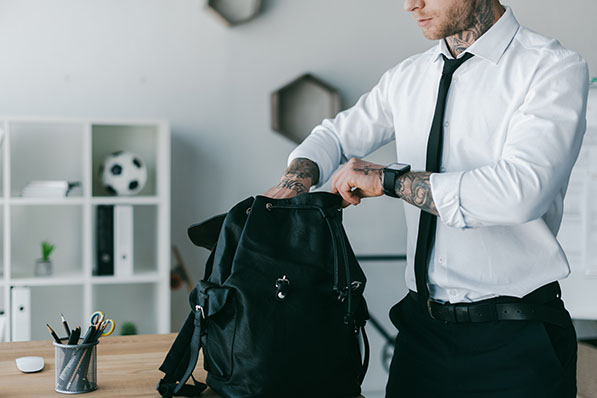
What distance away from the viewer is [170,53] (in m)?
3.23

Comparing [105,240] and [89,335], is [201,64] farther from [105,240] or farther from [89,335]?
[89,335]

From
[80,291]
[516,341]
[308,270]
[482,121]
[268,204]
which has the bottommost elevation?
[80,291]

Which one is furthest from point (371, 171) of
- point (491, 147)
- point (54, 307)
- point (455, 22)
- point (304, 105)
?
point (54, 307)

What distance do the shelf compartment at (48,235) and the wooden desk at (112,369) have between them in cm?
172

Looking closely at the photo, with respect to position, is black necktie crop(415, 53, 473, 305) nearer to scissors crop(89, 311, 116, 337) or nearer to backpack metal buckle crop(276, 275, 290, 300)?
backpack metal buckle crop(276, 275, 290, 300)

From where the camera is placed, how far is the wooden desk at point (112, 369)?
44.3 inches

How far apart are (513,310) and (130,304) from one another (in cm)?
238

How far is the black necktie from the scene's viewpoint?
1.41 meters

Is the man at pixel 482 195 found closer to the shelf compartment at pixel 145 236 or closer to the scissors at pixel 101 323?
the scissors at pixel 101 323

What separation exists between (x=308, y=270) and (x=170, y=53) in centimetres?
242

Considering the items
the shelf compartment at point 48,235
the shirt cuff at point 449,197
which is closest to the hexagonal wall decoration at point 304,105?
the shelf compartment at point 48,235

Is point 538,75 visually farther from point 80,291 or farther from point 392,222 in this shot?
point 80,291

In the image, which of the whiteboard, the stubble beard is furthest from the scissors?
the whiteboard

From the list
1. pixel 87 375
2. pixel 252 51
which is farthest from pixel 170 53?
pixel 87 375
